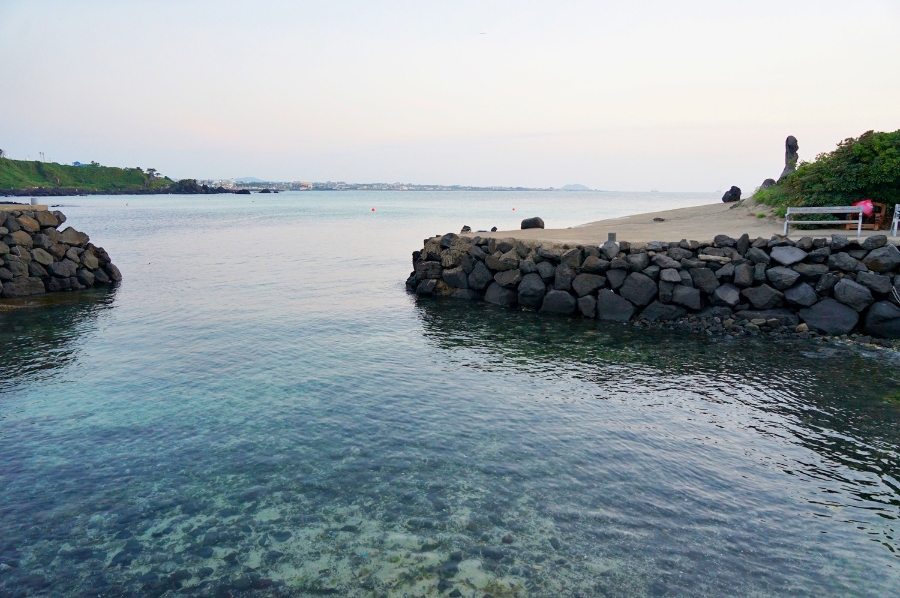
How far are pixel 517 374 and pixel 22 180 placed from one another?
643ft

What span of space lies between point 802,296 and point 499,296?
9.76m

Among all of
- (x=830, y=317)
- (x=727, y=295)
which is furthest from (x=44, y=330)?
(x=830, y=317)

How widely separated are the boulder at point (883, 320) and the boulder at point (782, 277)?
2082 millimetres

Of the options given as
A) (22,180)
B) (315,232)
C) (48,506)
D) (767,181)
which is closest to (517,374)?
(48,506)

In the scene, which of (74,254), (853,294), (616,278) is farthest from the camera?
(74,254)

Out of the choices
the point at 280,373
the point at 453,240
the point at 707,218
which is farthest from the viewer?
the point at 707,218

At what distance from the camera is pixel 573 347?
15805 mm

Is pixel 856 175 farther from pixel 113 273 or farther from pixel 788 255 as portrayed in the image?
pixel 113 273

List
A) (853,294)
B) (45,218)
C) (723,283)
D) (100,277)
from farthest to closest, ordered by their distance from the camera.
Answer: (100,277) < (45,218) < (723,283) < (853,294)

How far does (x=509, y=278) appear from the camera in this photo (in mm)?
21188

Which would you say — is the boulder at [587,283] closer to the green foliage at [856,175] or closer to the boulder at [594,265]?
the boulder at [594,265]

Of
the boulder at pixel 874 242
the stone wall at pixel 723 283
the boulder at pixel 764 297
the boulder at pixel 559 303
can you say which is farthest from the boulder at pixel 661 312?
the boulder at pixel 874 242

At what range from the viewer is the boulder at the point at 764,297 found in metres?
16.9

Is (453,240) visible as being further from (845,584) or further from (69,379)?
(845,584)
